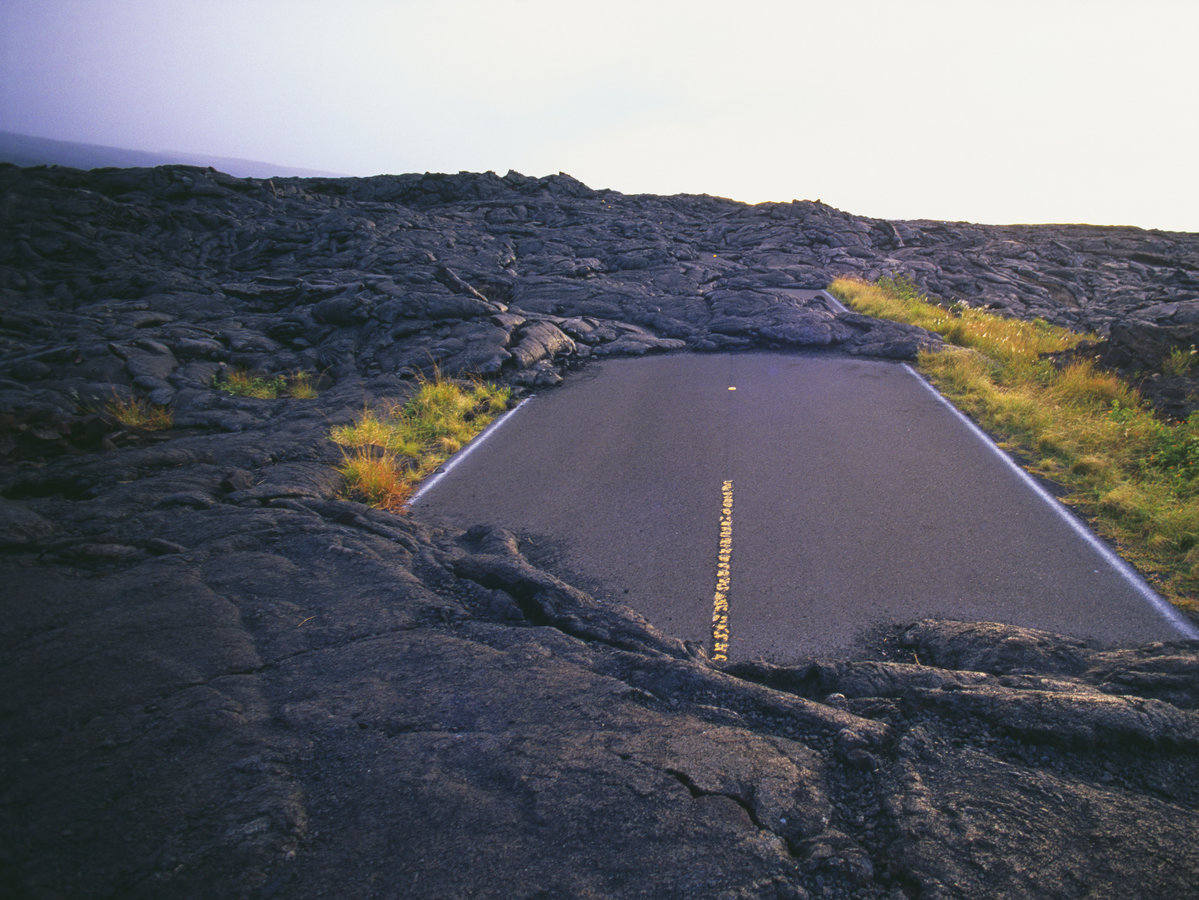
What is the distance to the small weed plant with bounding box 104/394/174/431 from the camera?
8.22 metres

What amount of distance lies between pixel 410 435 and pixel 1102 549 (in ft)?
29.4

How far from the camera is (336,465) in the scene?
7.42 meters

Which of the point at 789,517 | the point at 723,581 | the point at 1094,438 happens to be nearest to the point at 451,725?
the point at 723,581

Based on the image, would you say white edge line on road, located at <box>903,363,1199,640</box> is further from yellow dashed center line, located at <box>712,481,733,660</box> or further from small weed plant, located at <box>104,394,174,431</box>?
small weed plant, located at <box>104,394,174,431</box>

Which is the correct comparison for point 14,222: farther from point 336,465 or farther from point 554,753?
point 554,753

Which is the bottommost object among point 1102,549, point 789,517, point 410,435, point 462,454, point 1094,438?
point 462,454

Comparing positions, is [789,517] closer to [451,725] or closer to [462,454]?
[451,725]

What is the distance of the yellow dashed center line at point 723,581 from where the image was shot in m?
4.52

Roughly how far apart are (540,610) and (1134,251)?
4033cm

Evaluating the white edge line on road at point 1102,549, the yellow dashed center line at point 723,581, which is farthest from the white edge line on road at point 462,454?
the white edge line on road at point 1102,549

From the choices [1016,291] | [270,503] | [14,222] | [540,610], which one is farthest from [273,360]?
[1016,291]

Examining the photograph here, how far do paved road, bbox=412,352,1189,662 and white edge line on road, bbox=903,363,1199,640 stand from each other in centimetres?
5

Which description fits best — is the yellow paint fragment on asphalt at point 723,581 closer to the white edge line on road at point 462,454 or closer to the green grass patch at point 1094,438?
the green grass patch at point 1094,438

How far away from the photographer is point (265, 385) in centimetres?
1123
